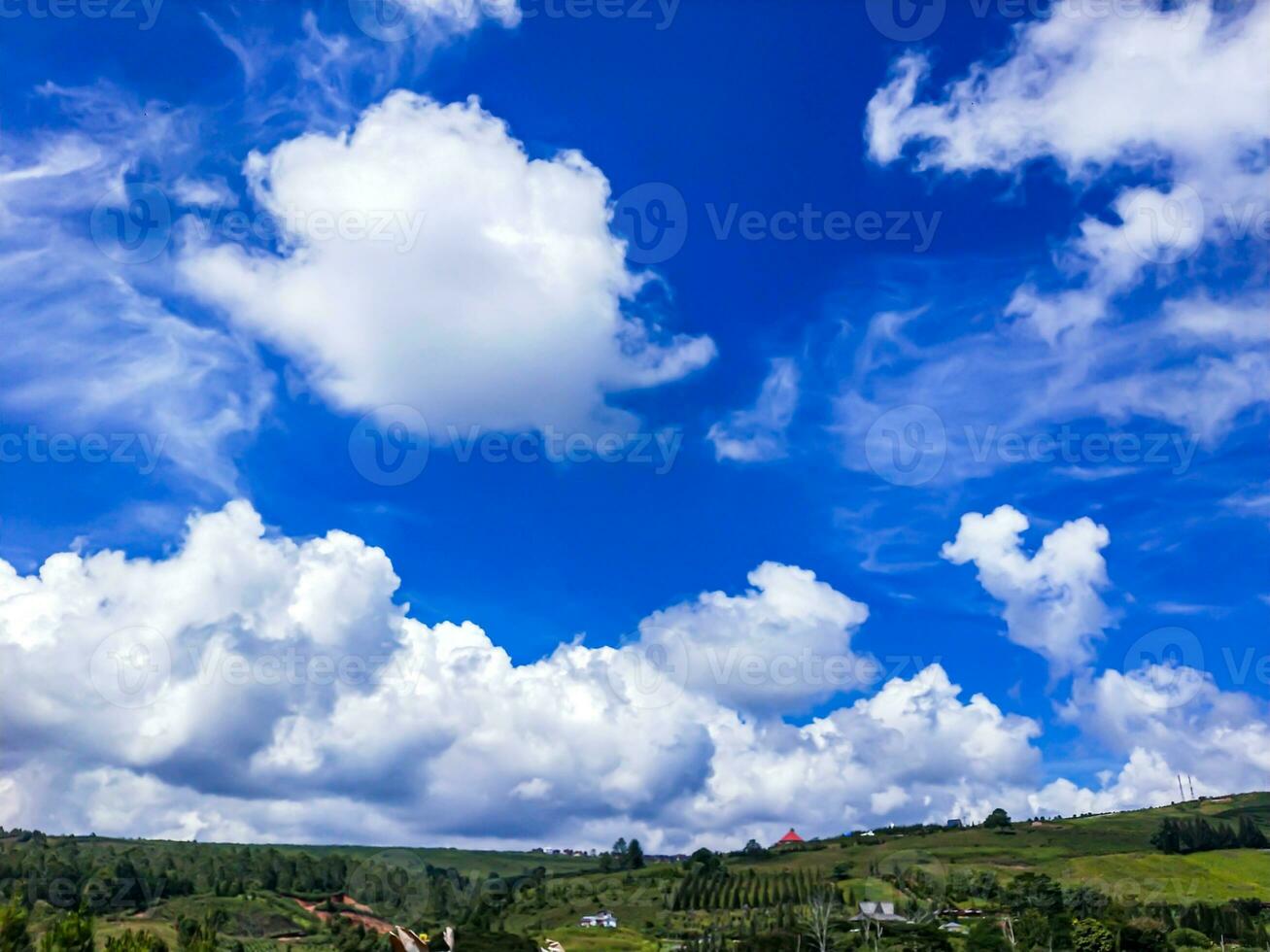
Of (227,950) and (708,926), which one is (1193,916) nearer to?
(708,926)

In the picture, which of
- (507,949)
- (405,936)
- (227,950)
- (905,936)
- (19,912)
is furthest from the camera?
(905,936)

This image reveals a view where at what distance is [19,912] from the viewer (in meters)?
89.7

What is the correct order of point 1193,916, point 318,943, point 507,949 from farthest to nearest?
point 318,943
point 1193,916
point 507,949

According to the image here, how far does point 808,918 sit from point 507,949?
101 metres

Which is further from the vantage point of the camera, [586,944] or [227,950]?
[586,944]

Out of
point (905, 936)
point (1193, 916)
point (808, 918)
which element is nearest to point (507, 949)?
point (905, 936)

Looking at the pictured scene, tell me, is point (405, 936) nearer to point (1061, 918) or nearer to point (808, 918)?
point (1061, 918)

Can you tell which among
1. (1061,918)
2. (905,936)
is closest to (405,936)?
(905,936)

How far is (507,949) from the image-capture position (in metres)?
113

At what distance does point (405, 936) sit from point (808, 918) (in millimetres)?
187252

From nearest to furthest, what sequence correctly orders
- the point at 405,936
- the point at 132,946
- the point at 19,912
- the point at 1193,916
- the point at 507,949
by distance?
the point at 405,936
the point at 132,946
the point at 19,912
the point at 507,949
the point at 1193,916

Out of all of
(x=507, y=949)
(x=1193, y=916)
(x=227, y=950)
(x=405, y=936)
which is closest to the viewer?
(x=405, y=936)

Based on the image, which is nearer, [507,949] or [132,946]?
[132,946]

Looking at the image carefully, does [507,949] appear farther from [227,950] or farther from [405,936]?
[405,936]
